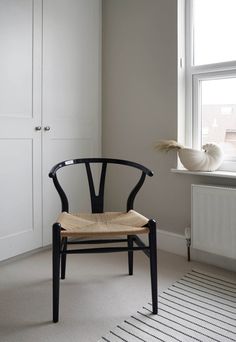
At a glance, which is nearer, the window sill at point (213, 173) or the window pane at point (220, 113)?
the window sill at point (213, 173)

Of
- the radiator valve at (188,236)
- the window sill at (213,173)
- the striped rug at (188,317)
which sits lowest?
the striped rug at (188,317)

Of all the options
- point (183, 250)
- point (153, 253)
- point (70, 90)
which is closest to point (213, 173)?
point (183, 250)

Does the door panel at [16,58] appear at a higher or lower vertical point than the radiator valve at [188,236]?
higher

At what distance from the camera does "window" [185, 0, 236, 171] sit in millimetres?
2229

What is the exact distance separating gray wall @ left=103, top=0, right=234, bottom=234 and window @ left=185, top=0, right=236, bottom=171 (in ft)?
0.44

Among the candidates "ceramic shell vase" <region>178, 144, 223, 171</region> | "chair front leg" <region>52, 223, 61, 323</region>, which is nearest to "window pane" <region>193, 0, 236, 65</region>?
"ceramic shell vase" <region>178, 144, 223, 171</region>

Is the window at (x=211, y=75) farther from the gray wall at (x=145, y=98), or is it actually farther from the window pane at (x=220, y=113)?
the gray wall at (x=145, y=98)

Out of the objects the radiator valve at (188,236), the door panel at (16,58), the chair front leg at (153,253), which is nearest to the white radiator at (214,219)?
the radiator valve at (188,236)

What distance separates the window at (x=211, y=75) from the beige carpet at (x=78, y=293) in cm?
91

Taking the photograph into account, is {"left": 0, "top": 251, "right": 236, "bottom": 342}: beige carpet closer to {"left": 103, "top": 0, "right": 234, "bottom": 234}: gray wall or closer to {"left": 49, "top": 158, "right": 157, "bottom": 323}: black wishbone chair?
{"left": 49, "top": 158, "right": 157, "bottom": 323}: black wishbone chair

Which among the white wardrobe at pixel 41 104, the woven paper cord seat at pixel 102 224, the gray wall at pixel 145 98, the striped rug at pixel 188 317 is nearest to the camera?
the striped rug at pixel 188 317

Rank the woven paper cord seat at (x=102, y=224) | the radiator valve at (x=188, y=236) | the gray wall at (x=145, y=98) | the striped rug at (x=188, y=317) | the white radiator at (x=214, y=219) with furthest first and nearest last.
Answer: the gray wall at (x=145, y=98)
the radiator valve at (x=188, y=236)
the white radiator at (x=214, y=219)
the woven paper cord seat at (x=102, y=224)
the striped rug at (x=188, y=317)

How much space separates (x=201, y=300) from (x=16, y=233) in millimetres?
1284

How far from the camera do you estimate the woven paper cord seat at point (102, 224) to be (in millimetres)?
1546
